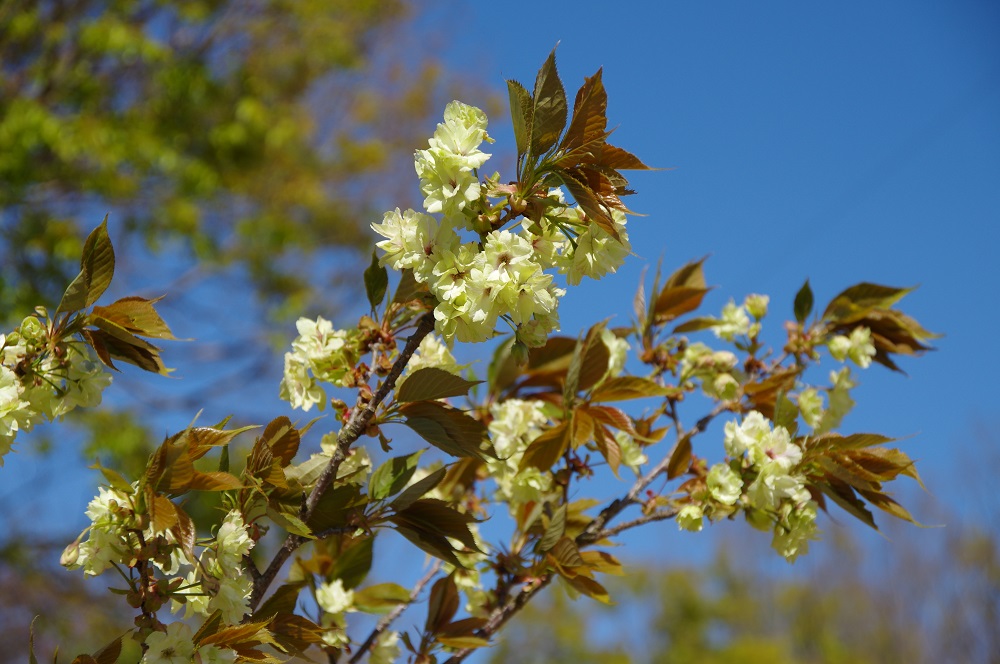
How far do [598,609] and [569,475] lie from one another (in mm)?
13827

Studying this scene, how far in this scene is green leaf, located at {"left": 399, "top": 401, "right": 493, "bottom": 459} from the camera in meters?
0.88

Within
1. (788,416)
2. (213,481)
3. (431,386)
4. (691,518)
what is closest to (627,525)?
(691,518)

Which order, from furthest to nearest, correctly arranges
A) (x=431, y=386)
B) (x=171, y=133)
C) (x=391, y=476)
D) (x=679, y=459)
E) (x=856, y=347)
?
(x=171, y=133) < (x=856, y=347) < (x=679, y=459) < (x=391, y=476) < (x=431, y=386)

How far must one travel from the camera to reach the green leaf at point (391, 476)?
3.16ft

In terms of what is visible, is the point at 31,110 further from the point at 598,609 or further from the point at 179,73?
the point at 598,609

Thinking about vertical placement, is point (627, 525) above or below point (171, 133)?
below

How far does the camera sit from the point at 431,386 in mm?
866

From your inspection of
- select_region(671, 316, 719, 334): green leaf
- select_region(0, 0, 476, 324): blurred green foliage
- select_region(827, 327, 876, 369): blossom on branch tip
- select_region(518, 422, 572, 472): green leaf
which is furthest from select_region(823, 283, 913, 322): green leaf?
select_region(0, 0, 476, 324): blurred green foliage

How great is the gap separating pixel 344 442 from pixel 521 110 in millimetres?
A: 375

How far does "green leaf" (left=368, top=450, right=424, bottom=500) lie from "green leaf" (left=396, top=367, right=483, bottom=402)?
0.11 metres

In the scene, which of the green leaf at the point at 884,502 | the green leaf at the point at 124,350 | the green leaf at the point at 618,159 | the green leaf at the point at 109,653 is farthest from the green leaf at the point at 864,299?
the green leaf at the point at 109,653

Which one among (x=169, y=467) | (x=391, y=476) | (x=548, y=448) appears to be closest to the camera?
(x=169, y=467)

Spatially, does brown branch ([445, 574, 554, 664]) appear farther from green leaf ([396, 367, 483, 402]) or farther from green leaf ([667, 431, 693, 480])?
green leaf ([396, 367, 483, 402])

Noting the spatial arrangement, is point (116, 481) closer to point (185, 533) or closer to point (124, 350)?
point (185, 533)
